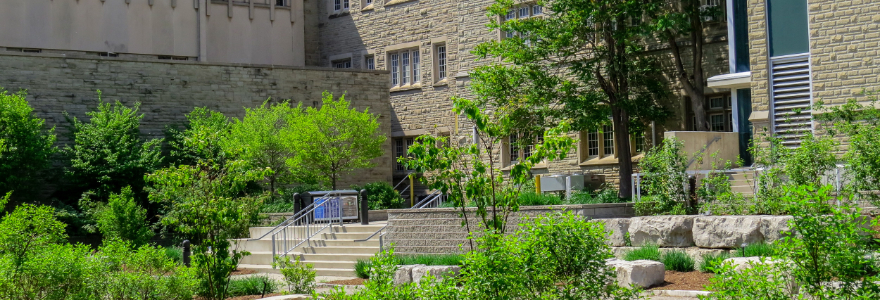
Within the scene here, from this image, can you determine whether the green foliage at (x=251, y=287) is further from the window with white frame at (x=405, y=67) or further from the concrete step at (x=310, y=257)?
the window with white frame at (x=405, y=67)

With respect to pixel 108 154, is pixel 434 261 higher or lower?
lower

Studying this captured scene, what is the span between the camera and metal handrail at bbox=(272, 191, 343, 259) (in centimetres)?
2161

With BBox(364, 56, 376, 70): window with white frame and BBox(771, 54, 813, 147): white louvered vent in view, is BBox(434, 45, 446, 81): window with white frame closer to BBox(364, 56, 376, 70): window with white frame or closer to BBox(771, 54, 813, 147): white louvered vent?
BBox(364, 56, 376, 70): window with white frame

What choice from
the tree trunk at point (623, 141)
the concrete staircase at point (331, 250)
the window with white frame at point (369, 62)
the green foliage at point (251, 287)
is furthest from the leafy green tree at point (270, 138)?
the green foliage at point (251, 287)

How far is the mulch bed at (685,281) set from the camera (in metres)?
12.1

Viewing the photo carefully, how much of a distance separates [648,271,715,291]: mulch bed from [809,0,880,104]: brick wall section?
22.0ft

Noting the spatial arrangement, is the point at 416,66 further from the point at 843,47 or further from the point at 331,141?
the point at 843,47

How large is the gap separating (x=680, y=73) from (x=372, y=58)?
14.5 meters

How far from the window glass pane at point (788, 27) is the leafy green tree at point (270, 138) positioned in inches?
543

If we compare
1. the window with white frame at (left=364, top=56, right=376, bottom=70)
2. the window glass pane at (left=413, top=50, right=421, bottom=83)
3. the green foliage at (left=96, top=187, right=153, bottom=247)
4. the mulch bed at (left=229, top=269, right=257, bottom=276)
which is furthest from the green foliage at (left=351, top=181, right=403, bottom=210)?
the window with white frame at (left=364, top=56, right=376, bottom=70)

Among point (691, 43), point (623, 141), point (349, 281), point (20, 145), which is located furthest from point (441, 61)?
point (349, 281)

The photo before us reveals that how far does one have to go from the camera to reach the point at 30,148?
25.5 m

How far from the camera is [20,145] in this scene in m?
25.4

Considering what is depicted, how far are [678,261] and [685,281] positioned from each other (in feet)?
3.38
